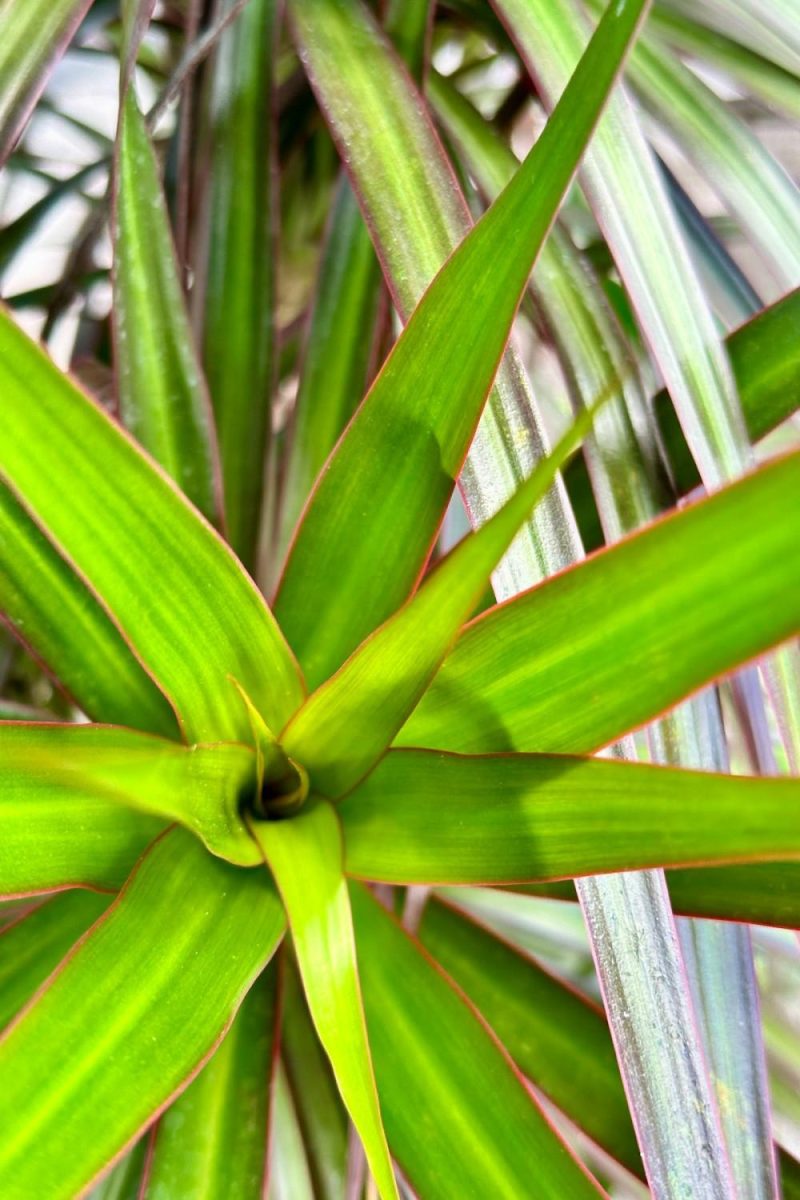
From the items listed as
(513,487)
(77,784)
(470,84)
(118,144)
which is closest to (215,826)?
(77,784)

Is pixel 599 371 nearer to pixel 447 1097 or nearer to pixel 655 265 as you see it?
pixel 655 265

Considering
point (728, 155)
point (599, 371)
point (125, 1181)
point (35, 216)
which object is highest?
point (35, 216)

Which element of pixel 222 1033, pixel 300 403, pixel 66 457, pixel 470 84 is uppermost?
pixel 470 84

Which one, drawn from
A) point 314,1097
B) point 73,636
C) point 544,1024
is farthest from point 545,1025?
point 73,636

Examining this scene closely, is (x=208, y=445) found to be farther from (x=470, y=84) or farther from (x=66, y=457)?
(x=470, y=84)

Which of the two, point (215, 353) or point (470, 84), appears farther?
point (470, 84)
